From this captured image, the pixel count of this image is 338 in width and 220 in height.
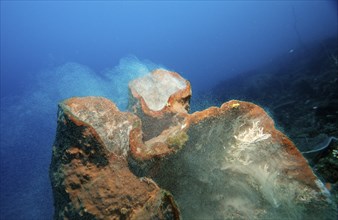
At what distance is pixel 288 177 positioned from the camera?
106 inches

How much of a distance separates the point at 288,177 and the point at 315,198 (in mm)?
302

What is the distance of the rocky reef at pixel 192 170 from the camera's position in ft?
8.21

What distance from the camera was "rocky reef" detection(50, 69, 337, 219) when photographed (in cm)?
250

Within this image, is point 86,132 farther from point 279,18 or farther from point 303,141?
point 279,18

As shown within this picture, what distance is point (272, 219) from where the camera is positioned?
2664 mm

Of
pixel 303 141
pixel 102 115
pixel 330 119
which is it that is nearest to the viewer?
pixel 102 115

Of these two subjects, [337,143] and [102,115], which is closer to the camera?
[102,115]

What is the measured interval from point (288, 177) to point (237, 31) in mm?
181615

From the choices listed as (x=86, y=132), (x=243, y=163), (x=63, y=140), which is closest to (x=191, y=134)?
(x=243, y=163)

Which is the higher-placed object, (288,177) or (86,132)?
(86,132)

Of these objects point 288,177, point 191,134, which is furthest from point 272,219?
point 191,134

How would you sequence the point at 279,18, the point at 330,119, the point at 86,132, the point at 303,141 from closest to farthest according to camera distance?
the point at 86,132
the point at 303,141
the point at 330,119
the point at 279,18

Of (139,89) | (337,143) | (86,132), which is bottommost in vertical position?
(337,143)

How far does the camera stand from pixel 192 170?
281 centimetres
